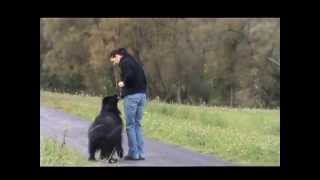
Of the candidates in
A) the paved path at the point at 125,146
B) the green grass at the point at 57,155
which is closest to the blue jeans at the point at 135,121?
the paved path at the point at 125,146

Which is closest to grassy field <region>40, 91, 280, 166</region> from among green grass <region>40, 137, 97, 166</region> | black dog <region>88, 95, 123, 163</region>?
black dog <region>88, 95, 123, 163</region>

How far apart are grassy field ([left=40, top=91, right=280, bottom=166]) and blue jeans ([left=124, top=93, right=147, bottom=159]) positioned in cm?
16

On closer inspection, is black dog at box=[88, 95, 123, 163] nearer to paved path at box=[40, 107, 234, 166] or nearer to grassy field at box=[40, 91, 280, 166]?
paved path at box=[40, 107, 234, 166]

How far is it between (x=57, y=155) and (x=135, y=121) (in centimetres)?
130

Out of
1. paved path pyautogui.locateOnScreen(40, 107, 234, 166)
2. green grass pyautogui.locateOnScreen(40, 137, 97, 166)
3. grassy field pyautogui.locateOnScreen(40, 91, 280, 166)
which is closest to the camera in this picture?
green grass pyautogui.locateOnScreen(40, 137, 97, 166)

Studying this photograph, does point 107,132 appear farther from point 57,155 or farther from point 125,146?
point 57,155

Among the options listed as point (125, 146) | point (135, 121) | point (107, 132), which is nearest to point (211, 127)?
point (135, 121)

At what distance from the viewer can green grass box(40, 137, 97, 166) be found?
1509cm

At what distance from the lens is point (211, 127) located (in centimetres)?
1573

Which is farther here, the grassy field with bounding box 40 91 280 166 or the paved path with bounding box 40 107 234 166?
the grassy field with bounding box 40 91 280 166
